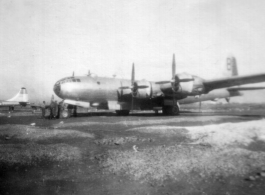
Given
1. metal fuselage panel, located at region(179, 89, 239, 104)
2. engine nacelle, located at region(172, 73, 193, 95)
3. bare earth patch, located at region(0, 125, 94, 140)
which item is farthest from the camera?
metal fuselage panel, located at region(179, 89, 239, 104)

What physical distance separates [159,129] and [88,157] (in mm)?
4287

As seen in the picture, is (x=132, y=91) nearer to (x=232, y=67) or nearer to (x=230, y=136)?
(x=230, y=136)

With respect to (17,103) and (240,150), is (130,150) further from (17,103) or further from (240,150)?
(17,103)

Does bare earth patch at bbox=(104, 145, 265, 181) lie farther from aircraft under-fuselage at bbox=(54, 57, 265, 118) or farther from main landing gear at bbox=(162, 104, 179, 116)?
main landing gear at bbox=(162, 104, 179, 116)

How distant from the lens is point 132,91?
21922mm

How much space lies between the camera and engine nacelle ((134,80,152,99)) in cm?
2184

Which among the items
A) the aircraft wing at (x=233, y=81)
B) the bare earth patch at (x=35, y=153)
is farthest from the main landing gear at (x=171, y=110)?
the bare earth patch at (x=35, y=153)

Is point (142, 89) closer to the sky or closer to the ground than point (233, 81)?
closer to the ground

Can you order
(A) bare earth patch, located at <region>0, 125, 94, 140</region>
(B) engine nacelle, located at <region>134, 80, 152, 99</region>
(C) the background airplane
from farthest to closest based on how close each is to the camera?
(C) the background airplane, (B) engine nacelle, located at <region>134, 80, 152, 99</region>, (A) bare earth patch, located at <region>0, 125, 94, 140</region>

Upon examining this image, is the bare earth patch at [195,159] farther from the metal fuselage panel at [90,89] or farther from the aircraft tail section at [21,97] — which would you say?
the aircraft tail section at [21,97]

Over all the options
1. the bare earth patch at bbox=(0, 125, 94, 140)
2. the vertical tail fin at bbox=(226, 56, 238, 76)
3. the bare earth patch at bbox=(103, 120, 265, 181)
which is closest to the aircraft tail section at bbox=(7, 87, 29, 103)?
the vertical tail fin at bbox=(226, 56, 238, 76)

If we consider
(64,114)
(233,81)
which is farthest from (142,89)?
(233,81)

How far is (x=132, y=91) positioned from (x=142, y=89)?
1.01 m

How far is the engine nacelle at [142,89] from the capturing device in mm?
21844
